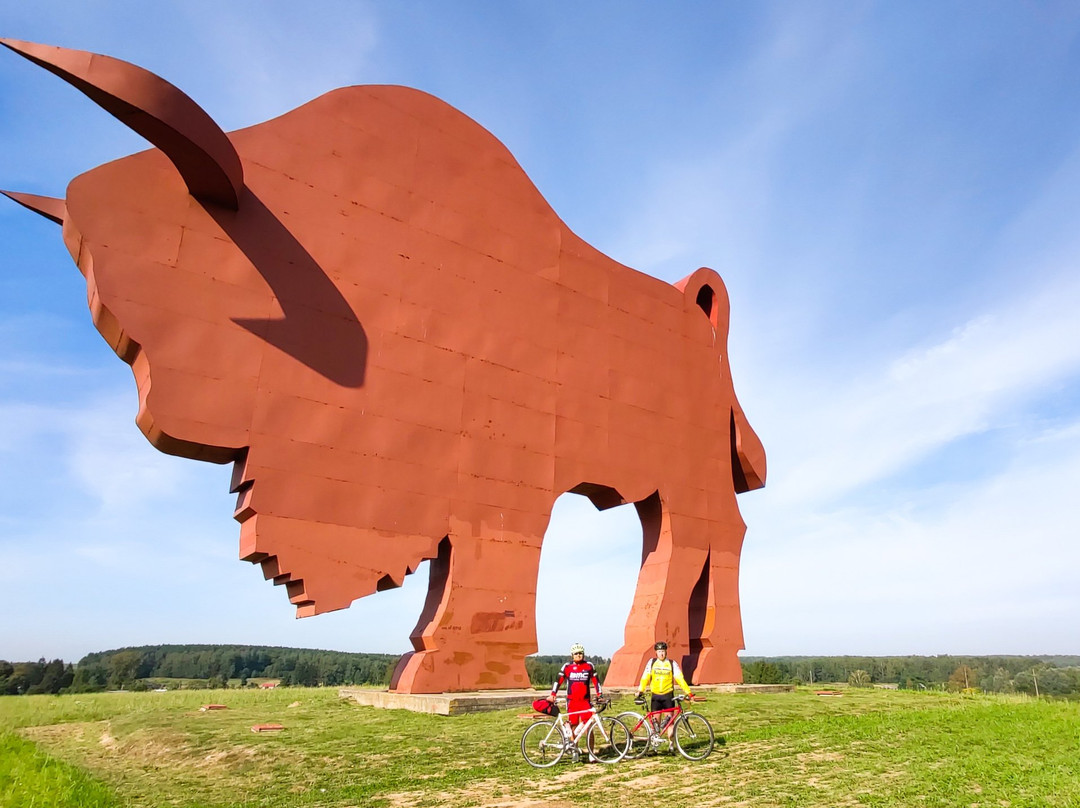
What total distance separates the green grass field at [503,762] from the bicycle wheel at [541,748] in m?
0.16

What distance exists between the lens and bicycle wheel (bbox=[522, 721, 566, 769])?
7.98 m

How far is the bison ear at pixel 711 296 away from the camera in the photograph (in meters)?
19.2

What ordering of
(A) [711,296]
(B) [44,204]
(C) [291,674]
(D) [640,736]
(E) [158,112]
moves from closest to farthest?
(D) [640,736]
(E) [158,112]
(B) [44,204]
(A) [711,296]
(C) [291,674]

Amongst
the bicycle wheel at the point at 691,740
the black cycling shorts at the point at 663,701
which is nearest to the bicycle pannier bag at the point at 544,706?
the black cycling shorts at the point at 663,701

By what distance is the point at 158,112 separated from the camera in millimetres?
9930

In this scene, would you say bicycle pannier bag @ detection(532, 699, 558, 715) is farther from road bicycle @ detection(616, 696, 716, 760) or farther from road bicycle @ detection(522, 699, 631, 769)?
road bicycle @ detection(616, 696, 716, 760)

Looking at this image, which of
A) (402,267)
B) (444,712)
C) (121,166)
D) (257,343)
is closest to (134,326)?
(257,343)

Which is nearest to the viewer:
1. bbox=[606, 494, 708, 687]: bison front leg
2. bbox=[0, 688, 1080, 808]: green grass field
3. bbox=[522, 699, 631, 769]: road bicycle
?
bbox=[0, 688, 1080, 808]: green grass field

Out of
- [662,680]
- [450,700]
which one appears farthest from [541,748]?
[450,700]

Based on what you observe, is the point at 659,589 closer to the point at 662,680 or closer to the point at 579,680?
the point at 662,680

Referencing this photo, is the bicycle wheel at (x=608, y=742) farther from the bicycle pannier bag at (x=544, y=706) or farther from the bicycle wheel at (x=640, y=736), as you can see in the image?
the bicycle pannier bag at (x=544, y=706)

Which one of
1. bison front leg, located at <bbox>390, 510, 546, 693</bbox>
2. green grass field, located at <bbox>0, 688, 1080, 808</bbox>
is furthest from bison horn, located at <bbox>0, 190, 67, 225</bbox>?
bison front leg, located at <bbox>390, 510, 546, 693</bbox>

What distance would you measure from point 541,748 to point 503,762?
1.87 ft

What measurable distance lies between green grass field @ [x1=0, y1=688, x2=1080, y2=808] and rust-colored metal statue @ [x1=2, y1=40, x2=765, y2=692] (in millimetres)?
2404
